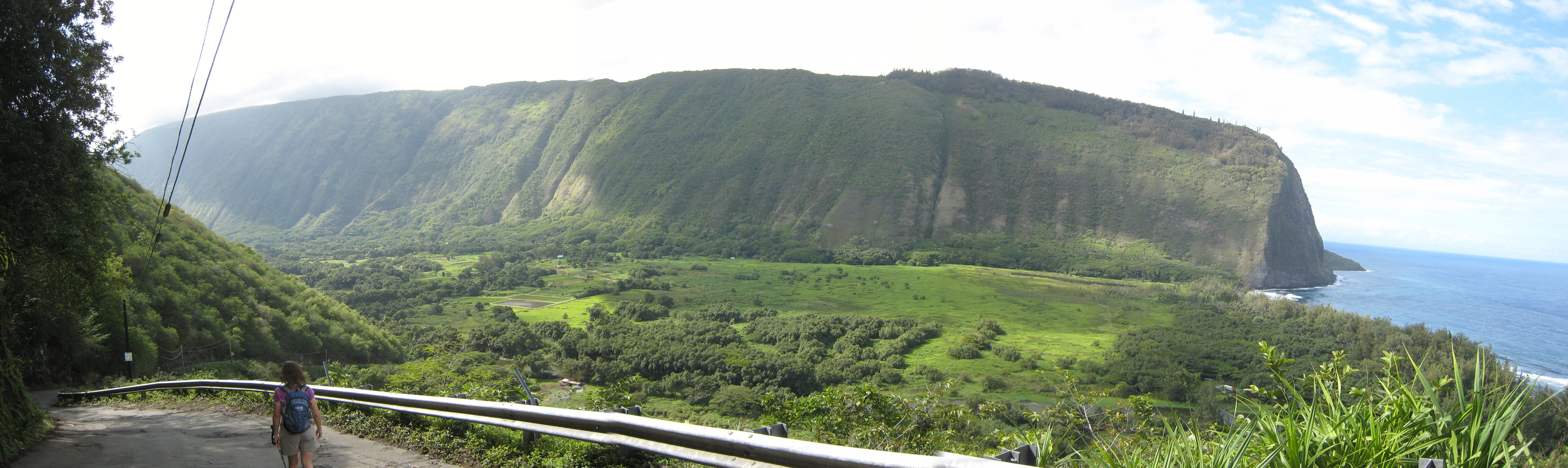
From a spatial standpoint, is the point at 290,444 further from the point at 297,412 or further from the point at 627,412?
the point at 627,412

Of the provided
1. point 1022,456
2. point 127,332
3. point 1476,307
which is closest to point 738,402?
point 127,332

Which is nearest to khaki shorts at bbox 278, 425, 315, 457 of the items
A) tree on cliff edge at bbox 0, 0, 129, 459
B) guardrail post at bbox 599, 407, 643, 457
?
guardrail post at bbox 599, 407, 643, 457

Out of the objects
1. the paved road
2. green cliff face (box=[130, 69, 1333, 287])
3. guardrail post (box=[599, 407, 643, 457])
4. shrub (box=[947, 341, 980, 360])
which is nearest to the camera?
guardrail post (box=[599, 407, 643, 457])

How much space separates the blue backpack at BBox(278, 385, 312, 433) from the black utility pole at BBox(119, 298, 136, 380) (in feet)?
59.9

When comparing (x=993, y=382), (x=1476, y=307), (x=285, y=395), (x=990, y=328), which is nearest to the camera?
(x=285, y=395)

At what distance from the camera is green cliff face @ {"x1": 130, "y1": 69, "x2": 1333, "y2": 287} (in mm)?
106625

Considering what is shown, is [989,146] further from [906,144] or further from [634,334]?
[634,334]

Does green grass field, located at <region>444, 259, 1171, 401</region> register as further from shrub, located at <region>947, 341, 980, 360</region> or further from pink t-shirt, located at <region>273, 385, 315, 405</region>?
pink t-shirt, located at <region>273, 385, 315, 405</region>

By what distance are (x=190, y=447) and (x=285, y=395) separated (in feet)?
10.1

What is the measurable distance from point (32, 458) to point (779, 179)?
127498 millimetres

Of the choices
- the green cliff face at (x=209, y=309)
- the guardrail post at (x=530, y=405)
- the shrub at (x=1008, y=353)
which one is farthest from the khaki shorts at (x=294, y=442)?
the shrub at (x=1008, y=353)

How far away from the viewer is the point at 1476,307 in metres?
96.0

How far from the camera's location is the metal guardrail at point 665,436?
298 cm

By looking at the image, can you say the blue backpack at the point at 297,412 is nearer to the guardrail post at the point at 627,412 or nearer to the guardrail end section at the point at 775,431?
the guardrail post at the point at 627,412
